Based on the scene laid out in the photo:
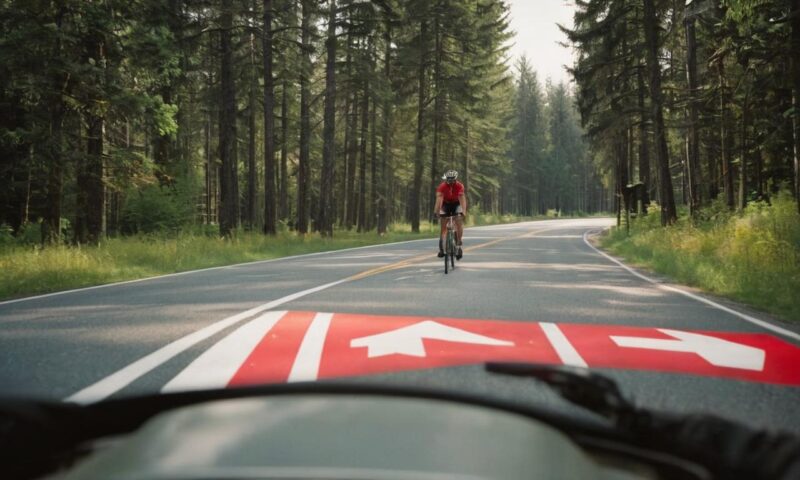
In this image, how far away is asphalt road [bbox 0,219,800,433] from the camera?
4242mm

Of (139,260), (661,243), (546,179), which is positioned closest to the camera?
(139,260)

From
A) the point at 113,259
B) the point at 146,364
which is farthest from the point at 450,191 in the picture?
the point at 146,364

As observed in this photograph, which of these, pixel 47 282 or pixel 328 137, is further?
pixel 328 137

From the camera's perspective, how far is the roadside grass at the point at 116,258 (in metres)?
10.8

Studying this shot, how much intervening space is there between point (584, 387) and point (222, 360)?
13.0 ft

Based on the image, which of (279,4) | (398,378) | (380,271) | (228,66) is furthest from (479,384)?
(279,4)

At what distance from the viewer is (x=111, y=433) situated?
54.3 inches

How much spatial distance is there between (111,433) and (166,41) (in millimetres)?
17210

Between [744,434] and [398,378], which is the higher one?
[744,434]

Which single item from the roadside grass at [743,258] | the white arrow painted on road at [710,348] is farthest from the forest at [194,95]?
the white arrow painted on road at [710,348]

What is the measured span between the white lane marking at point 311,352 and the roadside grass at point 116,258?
6.01m

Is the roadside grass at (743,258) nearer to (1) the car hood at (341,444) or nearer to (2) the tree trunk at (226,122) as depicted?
(1) the car hood at (341,444)

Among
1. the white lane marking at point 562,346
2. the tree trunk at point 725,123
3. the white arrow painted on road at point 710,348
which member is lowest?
the white arrow painted on road at point 710,348

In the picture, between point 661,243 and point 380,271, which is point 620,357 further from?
point 661,243
